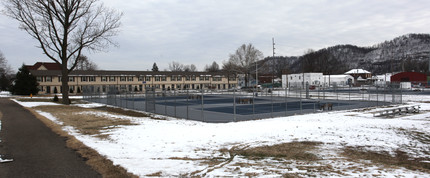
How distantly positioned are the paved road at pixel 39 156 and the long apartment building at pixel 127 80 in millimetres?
51649

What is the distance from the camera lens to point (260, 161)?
8.37 m

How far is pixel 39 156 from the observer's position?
8.94 meters

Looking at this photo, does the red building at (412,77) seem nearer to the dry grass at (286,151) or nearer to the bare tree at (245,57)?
the bare tree at (245,57)

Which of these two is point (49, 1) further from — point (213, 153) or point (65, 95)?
point (213, 153)

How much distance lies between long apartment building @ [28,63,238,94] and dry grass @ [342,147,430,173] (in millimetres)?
58526

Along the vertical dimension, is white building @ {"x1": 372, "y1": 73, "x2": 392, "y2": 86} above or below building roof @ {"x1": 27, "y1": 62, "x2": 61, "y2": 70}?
below

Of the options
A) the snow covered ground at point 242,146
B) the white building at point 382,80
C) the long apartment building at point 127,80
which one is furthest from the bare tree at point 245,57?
the snow covered ground at point 242,146

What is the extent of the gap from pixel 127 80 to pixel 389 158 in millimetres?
81268

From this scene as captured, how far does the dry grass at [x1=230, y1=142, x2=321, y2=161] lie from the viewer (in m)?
9.02

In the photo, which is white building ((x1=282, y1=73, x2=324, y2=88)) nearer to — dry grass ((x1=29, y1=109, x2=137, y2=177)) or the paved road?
the paved road

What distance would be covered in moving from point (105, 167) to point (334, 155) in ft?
22.5

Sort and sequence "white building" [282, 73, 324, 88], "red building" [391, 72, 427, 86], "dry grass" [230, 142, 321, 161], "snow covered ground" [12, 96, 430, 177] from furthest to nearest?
"white building" [282, 73, 324, 88], "red building" [391, 72, 427, 86], "dry grass" [230, 142, 321, 161], "snow covered ground" [12, 96, 430, 177]

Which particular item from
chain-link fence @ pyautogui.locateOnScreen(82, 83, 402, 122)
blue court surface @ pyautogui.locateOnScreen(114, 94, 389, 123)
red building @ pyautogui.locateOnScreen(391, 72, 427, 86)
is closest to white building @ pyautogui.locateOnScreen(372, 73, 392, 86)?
red building @ pyautogui.locateOnScreen(391, 72, 427, 86)

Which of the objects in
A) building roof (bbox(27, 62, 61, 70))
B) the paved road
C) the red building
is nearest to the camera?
the paved road
